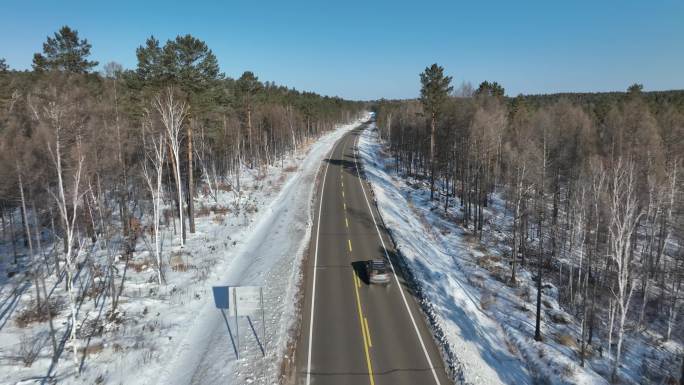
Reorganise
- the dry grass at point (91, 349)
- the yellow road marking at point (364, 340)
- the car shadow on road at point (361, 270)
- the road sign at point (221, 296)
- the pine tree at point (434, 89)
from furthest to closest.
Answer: the pine tree at point (434, 89) < the car shadow on road at point (361, 270) < the road sign at point (221, 296) < the dry grass at point (91, 349) < the yellow road marking at point (364, 340)

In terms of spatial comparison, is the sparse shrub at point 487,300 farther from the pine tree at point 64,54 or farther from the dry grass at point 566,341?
the pine tree at point 64,54

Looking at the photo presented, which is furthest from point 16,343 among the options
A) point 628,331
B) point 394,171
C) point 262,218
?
point 394,171

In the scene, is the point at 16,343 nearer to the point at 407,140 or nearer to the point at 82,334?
the point at 82,334

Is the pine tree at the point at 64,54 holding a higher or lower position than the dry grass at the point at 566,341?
higher

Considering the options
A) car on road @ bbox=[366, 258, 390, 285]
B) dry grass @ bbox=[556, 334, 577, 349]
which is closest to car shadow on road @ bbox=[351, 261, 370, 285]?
car on road @ bbox=[366, 258, 390, 285]

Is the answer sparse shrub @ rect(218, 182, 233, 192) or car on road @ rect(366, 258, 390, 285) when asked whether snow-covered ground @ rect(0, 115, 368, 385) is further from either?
sparse shrub @ rect(218, 182, 233, 192)


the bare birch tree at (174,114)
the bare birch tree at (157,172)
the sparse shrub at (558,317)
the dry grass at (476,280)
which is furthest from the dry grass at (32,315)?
the sparse shrub at (558,317)
